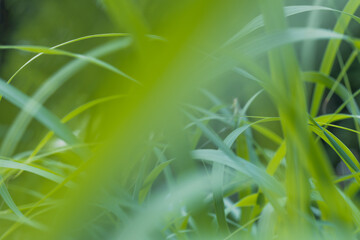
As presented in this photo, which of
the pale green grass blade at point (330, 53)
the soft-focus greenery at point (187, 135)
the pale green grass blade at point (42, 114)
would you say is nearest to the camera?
the soft-focus greenery at point (187, 135)

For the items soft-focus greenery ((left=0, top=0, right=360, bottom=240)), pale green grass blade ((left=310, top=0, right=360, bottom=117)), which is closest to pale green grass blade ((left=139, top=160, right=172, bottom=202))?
soft-focus greenery ((left=0, top=0, right=360, bottom=240))

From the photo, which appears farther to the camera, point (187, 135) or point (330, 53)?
point (330, 53)

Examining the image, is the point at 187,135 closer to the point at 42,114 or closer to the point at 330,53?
the point at 42,114

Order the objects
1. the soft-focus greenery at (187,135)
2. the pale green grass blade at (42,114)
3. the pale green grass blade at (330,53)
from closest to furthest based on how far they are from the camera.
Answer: the soft-focus greenery at (187,135) < the pale green grass blade at (42,114) < the pale green grass blade at (330,53)

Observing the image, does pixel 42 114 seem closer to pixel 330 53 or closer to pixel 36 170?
pixel 36 170

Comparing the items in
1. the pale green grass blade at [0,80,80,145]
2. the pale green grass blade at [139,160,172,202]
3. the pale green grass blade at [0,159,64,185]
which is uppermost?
the pale green grass blade at [0,80,80,145]

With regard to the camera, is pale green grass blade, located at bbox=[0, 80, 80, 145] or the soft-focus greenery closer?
the soft-focus greenery

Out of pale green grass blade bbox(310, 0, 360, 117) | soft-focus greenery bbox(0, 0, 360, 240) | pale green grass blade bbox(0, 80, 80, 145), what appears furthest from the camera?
pale green grass blade bbox(310, 0, 360, 117)

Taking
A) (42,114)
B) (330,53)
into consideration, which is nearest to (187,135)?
(42,114)

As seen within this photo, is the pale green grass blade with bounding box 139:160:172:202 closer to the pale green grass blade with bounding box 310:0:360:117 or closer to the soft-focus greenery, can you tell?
the soft-focus greenery

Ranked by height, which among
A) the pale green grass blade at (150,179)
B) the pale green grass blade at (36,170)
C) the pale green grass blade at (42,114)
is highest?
the pale green grass blade at (42,114)

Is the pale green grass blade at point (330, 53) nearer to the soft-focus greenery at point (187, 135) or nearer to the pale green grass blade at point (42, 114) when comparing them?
the soft-focus greenery at point (187, 135)

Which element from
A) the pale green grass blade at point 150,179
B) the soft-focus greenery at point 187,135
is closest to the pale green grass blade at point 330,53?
the soft-focus greenery at point 187,135

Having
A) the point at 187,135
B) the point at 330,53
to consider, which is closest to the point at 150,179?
the point at 187,135
